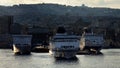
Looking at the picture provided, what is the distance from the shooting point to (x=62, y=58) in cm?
11144

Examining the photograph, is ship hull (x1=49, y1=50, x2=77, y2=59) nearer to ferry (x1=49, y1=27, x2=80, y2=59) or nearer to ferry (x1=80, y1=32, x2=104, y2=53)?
ferry (x1=49, y1=27, x2=80, y2=59)

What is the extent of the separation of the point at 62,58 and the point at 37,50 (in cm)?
4535

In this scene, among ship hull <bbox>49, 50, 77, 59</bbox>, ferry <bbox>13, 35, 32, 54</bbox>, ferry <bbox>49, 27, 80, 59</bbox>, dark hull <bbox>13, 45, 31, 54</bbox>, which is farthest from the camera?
ferry <bbox>13, 35, 32, 54</bbox>

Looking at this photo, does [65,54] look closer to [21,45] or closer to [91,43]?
[21,45]

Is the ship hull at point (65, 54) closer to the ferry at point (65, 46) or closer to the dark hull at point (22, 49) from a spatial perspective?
the ferry at point (65, 46)

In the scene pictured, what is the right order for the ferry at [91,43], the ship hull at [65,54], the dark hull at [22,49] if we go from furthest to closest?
the ferry at [91,43], the dark hull at [22,49], the ship hull at [65,54]

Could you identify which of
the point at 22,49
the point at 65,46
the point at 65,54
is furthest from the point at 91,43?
the point at 65,54

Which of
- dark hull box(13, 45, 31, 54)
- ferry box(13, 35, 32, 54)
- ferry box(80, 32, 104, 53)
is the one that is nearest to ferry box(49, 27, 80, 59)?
dark hull box(13, 45, 31, 54)

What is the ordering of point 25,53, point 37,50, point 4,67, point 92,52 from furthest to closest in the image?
point 37,50 < point 92,52 < point 25,53 < point 4,67

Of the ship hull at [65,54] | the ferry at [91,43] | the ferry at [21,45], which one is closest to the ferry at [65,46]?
the ship hull at [65,54]

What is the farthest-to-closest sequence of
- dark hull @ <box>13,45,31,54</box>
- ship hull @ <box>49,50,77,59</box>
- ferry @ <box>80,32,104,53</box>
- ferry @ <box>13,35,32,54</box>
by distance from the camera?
1. ferry @ <box>80,32,104,53</box>
2. ferry @ <box>13,35,32,54</box>
3. dark hull @ <box>13,45,31,54</box>
4. ship hull @ <box>49,50,77,59</box>

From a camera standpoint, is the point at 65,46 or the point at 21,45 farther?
the point at 21,45

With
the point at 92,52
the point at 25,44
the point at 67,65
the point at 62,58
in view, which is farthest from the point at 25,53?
the point at 67,65

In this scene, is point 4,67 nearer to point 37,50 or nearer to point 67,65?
point 67,65
